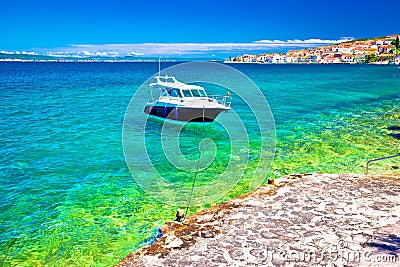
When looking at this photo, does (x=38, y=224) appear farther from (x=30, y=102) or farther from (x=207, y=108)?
(x=30, y=102)

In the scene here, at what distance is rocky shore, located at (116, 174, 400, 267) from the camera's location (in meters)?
7.43

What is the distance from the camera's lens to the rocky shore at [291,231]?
293 inches

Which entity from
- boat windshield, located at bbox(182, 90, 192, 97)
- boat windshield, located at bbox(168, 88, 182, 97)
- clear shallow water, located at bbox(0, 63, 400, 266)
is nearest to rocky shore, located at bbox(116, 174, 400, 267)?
clear shallow water, located at bbox(0, 63, 400, 266)

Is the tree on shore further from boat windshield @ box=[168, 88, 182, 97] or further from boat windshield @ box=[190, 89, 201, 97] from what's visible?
boat windshield @ box=[168, 88, 182, 97]

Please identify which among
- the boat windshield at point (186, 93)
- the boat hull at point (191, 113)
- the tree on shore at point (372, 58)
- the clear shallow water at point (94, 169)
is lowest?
the clear shallow water at point (94, 169)

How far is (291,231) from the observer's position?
334 inches

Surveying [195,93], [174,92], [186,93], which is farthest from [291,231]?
[195,93]

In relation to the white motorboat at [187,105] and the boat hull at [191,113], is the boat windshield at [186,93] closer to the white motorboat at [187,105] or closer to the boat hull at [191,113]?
the white motorboat at [187,105]

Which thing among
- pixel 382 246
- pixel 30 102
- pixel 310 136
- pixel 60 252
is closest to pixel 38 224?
pixel 60 252

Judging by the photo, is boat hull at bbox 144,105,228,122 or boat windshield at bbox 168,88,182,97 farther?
boat windshield at bbox 168,88,182,97

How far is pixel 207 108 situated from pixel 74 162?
32.3ft

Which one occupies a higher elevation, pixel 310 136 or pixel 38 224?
pixel 310 136

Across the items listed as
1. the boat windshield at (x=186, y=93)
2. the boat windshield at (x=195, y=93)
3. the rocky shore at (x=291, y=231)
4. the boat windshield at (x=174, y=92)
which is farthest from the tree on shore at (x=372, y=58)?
the rocky shore at (x=291, y=231)

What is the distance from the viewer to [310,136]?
22078 millimetres
